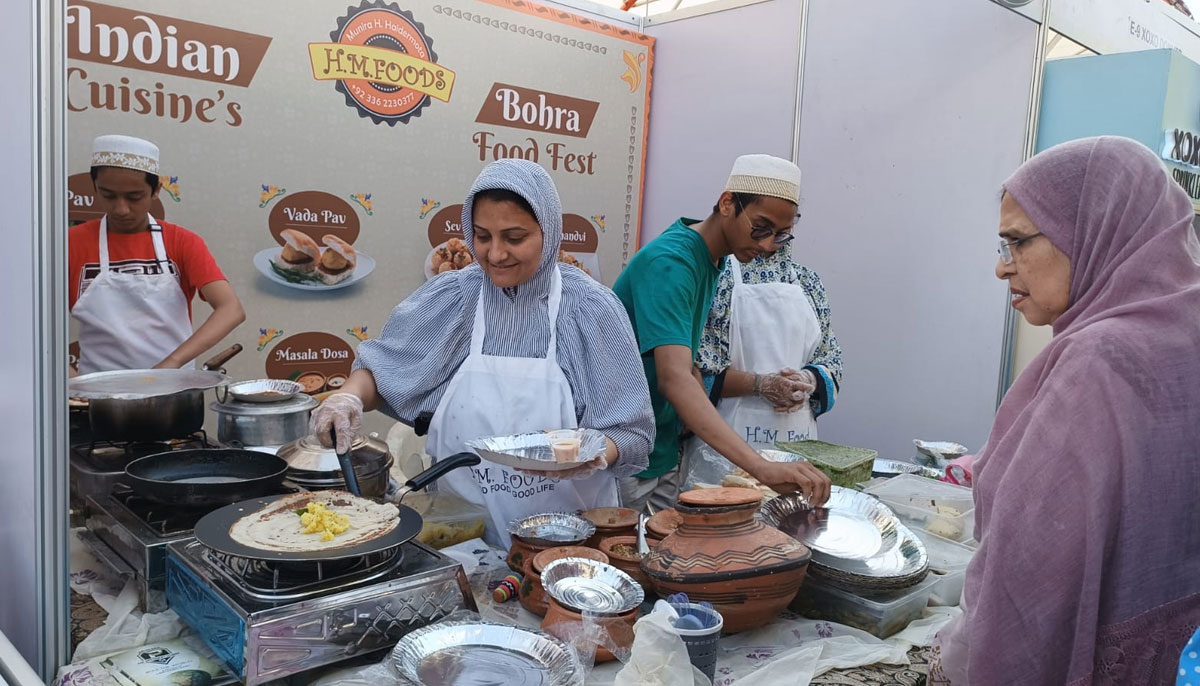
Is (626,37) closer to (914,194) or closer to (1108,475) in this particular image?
(914,194)

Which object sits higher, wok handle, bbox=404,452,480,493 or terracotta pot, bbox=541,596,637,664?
wok handle, bbox=404,452,480,493

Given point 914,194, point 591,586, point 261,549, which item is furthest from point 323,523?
point 914,194

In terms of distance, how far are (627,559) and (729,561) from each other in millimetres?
294

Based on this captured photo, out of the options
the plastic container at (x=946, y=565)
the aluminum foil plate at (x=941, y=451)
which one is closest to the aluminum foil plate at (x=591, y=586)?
the plastic container at (x=946, y=565)

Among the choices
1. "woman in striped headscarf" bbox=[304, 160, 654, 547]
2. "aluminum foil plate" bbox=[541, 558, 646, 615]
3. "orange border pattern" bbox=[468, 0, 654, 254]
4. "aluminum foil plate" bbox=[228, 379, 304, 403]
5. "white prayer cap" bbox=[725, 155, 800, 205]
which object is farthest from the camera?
"orange border pattern" bbox=[468, 0, 654, 254]

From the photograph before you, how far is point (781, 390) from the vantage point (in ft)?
10.9

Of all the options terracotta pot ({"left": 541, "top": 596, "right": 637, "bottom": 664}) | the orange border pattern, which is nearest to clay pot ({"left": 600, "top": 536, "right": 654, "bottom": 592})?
terracotta pot ({"left": 541, "top": 596, "right": 637, "bottom": 664})

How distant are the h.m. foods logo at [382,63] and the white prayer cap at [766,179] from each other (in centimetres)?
267

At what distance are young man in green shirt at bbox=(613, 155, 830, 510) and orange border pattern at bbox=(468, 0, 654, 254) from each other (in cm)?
284

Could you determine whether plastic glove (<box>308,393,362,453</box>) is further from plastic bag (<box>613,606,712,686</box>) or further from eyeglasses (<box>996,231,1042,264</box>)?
eyeglasses (<box>996,231,1042,264</box>)

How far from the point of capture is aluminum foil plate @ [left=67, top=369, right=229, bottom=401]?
7.04 feet

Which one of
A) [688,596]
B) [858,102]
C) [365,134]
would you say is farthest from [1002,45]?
[688,596]

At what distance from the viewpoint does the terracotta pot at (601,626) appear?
1558 millimetres

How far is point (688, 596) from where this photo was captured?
166 cm
